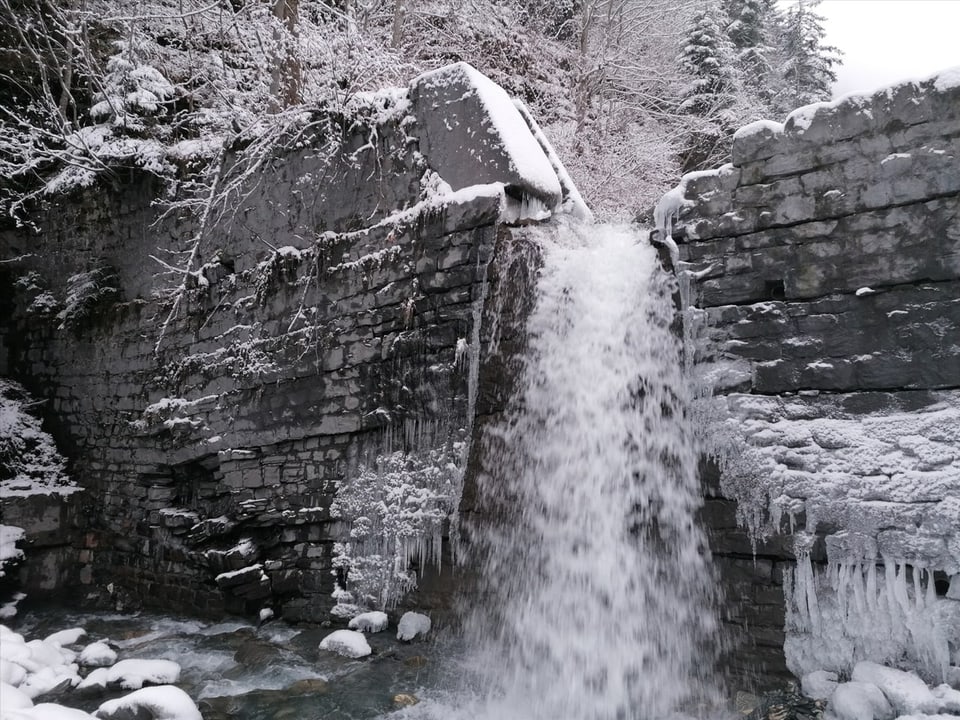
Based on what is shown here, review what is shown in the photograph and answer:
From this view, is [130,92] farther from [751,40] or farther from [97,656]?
[751,40]

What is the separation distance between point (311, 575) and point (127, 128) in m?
5.92

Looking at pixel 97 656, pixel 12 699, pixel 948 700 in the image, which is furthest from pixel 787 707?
pixel 97 656

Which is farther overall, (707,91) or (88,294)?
(707,91)

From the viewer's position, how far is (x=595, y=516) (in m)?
4.23

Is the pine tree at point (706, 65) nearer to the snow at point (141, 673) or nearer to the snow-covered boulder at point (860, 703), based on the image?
the snow-covered boulder at point (860, 703)

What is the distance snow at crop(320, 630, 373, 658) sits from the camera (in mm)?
4637

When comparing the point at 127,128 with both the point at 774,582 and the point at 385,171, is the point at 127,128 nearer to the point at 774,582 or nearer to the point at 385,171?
the point at 385,171

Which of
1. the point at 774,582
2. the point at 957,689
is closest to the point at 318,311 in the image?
the point at 774,582

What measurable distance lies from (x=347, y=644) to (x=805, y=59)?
1827cm

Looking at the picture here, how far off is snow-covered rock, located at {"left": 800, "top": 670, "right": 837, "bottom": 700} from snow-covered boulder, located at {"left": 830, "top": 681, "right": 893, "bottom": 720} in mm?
118

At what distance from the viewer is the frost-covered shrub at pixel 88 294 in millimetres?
7699

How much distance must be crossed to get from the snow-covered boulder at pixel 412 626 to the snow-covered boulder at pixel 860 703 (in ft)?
8.58

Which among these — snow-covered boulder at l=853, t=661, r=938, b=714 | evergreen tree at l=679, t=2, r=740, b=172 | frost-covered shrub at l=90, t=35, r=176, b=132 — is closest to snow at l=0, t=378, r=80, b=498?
frost-covered shrub at l=90, t=35, r=176, b=132

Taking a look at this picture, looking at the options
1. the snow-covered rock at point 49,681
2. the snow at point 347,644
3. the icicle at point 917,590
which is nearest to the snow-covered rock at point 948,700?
the icicle at point 917,590
